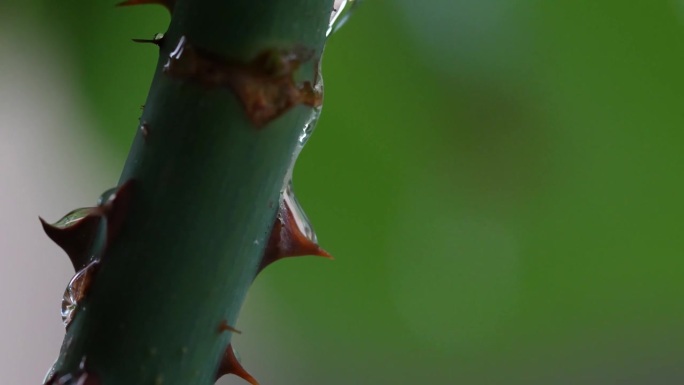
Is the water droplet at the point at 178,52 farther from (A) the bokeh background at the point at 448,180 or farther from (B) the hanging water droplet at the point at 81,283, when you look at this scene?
(A) the bokeh background at the point at 448,180

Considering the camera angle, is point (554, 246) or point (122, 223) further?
point (554, 246)

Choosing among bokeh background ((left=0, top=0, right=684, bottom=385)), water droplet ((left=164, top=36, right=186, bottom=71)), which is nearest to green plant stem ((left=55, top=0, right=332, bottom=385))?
water droplet ((left=164, top=36, right=186, bottom=71))

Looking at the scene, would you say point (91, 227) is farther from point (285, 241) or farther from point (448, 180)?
point (448, 180)

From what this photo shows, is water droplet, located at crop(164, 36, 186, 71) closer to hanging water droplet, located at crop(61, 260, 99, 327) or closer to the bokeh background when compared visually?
hanging water droplet, located at crop(61, 260, 99, 327)

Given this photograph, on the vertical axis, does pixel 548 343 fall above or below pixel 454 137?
below

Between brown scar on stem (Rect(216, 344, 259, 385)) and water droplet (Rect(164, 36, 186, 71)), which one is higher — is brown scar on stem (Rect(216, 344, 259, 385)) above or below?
below

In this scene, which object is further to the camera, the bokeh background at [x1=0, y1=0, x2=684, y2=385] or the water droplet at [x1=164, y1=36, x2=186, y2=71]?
the bokeh background at [x1=0, y1=0, x2=684, y2=385]

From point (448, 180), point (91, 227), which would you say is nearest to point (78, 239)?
point (91, 227)

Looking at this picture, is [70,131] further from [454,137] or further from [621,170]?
[621,170]

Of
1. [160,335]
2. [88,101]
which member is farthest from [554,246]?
[160,335]
